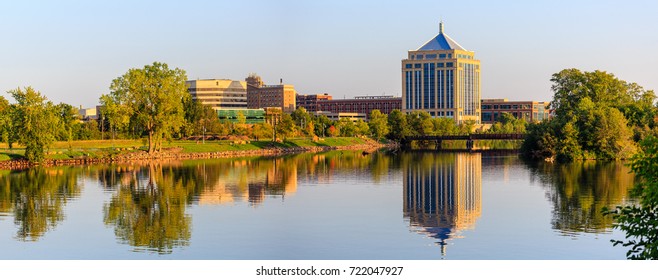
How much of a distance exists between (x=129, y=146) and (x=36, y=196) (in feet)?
Answer: 167

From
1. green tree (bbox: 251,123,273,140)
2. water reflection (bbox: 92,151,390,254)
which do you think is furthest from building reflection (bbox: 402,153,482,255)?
green tree (bbox: 251,123,273,140)

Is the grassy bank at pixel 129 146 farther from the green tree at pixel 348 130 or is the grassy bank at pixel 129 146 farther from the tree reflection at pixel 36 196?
Answer: the tree reflection at pixel 36 196

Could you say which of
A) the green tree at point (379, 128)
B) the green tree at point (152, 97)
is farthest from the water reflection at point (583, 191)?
the green tree at point (379, 128)

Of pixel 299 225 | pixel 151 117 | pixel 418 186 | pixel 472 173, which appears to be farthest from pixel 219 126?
pixel 299 225

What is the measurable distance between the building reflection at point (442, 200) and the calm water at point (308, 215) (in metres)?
0.08

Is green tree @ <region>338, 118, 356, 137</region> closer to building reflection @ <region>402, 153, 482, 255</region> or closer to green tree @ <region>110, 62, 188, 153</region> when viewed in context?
green tree @ <region>110, 62, 188, 153</region>

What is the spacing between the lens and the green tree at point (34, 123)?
72.1m

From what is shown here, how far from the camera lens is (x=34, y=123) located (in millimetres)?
72125

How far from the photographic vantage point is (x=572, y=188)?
5034cm

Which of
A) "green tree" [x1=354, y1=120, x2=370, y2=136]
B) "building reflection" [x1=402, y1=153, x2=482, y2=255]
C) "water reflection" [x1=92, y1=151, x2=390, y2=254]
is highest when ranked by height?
"green tree" [x1=354, y1=120, x2=370, y2=136]

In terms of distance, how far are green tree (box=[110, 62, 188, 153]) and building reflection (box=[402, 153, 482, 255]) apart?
94.8 ft

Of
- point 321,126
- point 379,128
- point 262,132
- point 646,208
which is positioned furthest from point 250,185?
point 321,126

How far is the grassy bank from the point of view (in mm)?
79750

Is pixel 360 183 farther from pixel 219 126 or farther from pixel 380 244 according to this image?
pixel 219 126
